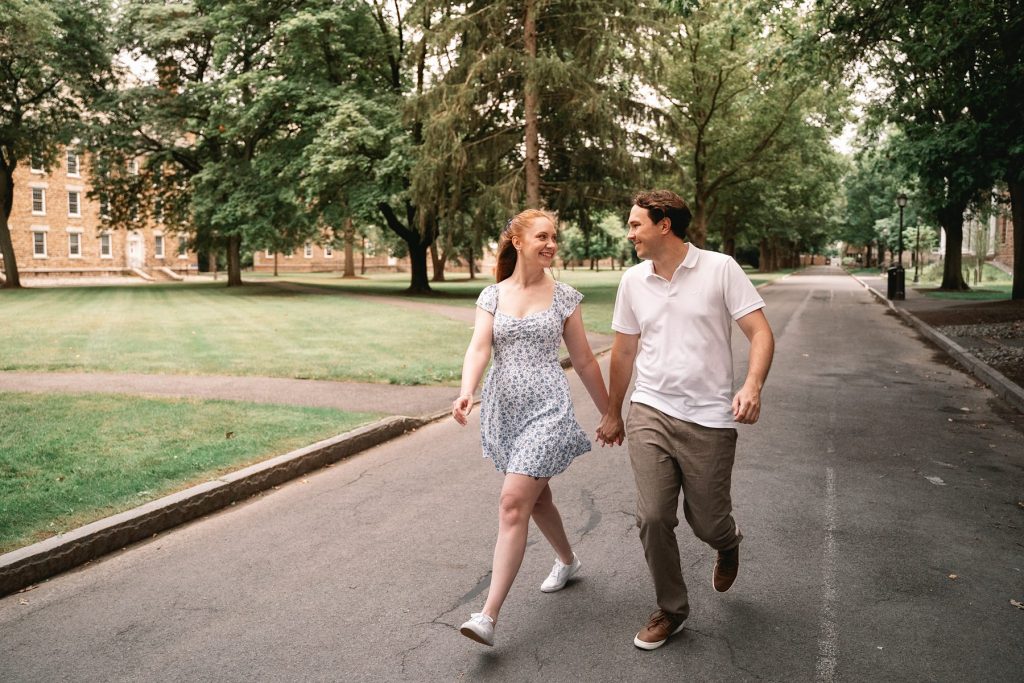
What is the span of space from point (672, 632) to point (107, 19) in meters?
40.1

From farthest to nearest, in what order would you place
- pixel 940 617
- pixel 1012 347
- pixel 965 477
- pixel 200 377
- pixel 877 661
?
pixel 1012 347
pixel 200 377
pixel 965 477
pixel 940 617
pixel 877 661

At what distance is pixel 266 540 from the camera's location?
5.04m

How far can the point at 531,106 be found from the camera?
22297 mm

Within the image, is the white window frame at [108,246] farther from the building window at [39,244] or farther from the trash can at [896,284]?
the trash can at [896,284]

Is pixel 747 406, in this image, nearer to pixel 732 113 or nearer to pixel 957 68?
pixel 957 68

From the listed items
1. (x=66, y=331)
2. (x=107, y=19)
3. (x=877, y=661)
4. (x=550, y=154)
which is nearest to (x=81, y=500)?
(x=877, y=661)

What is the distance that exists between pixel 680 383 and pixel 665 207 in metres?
0.78

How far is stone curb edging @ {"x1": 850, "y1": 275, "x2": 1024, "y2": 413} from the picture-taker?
31.8 ft

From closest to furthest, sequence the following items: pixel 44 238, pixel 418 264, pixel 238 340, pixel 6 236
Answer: pixel 238 340, pixel 6 236, pixel 418 264, pixel 44 238

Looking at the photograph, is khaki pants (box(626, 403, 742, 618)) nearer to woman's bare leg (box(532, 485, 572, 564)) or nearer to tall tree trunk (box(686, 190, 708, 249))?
woman's bare leg (box(532, 485, 572, 564))

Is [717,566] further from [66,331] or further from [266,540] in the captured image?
[66,331]

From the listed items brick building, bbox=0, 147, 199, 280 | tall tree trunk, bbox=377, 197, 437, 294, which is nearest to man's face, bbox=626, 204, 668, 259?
tall tree trunk, bbox=377, 197, 437, 294

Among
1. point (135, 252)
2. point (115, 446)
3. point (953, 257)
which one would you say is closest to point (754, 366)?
point (115, 446)

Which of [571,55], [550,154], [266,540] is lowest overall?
[266,540]
